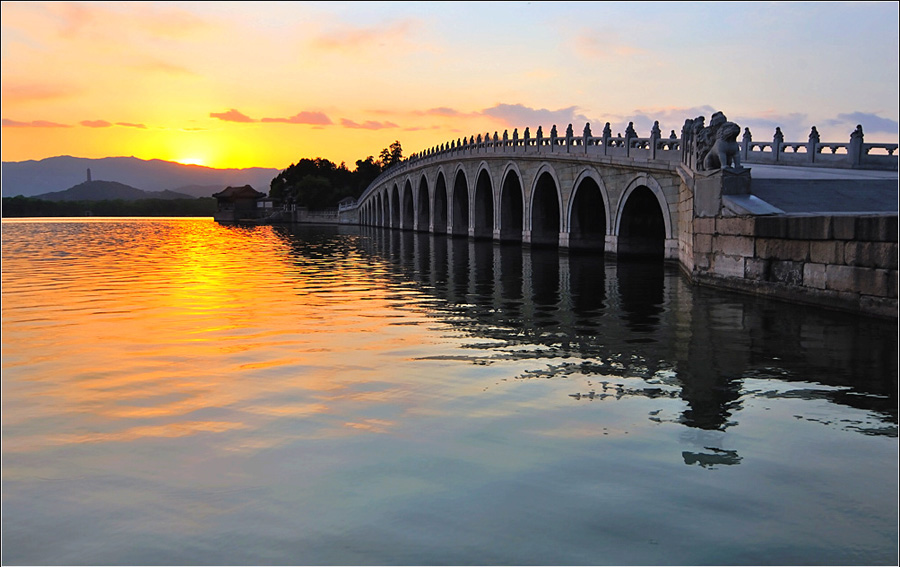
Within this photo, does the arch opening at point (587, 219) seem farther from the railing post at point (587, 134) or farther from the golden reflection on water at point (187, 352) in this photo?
the golden reflection on water at point (187, 352)

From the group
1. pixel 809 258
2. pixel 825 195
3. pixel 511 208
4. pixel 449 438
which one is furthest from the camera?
pixel 511 208

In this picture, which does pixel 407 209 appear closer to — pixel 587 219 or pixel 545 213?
pixel 545 213

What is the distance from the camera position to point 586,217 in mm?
31531

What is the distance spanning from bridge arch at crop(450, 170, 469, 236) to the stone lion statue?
1263 inches

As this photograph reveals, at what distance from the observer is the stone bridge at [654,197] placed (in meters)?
15.0

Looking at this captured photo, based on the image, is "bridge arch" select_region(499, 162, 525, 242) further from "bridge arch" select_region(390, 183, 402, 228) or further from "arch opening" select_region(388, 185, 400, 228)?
"arch opening" select_region(388, 185, 400, 228)

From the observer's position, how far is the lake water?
4230mm

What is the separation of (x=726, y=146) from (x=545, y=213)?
19.2 meters

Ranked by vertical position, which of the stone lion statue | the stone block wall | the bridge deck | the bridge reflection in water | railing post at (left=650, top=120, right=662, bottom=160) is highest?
railing post at (left=650, top=120, right=662, bottom=160)

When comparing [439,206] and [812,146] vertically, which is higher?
[812,146]

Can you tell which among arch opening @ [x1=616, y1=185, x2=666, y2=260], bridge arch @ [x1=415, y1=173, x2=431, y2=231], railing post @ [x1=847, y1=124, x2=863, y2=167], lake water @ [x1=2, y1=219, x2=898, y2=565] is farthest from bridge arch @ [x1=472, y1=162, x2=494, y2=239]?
lake water @ [x1=2, y1=219, x2=898, y2=565]

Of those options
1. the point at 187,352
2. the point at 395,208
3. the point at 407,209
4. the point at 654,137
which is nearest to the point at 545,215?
the point at 654,137

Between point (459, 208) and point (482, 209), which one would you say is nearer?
point (482, 209)

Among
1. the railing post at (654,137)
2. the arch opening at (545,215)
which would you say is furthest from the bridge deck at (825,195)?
the arch opening at (545,215)
